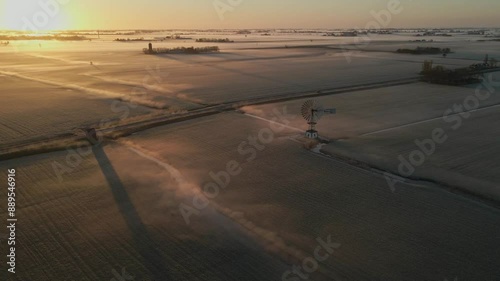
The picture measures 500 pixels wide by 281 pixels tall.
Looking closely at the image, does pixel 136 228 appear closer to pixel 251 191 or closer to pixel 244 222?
pixel 244 222

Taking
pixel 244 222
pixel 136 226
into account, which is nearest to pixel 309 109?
pixel 244 222

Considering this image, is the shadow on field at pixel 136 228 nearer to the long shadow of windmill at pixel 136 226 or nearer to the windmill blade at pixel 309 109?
the long shadow of windmill at pixel 136 226

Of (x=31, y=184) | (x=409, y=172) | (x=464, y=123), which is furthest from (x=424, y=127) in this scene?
(x=31, y=184)

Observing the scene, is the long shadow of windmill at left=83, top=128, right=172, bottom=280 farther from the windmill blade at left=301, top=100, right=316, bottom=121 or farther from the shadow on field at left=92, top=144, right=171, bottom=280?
the windmill blade at left=301, top=100, right=316, bottom=121

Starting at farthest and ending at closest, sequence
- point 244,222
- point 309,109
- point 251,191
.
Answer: point 309,109 → point 251,191 → point 244,222

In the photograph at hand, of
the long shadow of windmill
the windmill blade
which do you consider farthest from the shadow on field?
the windmill blade

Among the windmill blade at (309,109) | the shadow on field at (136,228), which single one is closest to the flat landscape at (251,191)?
the shadow on field at (136,228)
